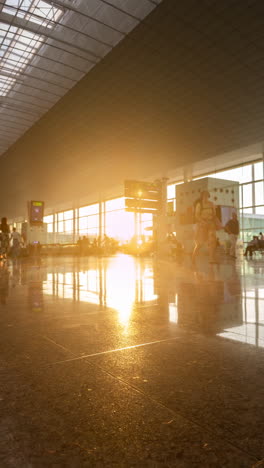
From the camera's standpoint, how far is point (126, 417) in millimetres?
1066

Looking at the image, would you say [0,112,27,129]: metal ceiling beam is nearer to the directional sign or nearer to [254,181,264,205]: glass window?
the directional sign

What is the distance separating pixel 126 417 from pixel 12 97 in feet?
67.7

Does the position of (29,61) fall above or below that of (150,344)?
above

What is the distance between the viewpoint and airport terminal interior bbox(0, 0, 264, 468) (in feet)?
3.39

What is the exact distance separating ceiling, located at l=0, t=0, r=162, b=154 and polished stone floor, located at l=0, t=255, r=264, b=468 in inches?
513

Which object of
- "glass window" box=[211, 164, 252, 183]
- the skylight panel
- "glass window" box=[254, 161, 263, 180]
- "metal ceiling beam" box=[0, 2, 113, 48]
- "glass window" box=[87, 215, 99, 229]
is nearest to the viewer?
the skylight panel

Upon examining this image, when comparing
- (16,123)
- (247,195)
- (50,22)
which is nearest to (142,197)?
(247,195)

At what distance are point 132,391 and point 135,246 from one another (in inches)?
1061

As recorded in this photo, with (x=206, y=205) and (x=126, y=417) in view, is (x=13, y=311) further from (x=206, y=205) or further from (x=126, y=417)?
(x=206, y=205)

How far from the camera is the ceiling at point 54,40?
1198 centimetres

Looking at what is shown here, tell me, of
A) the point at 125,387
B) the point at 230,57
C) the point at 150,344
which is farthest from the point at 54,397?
the point at 230,57

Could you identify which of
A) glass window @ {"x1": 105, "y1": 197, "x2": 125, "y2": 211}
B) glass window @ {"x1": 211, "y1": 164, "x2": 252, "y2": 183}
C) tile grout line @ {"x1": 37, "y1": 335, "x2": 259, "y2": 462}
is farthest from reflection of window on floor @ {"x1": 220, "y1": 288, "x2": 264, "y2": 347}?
glass window @ {"x1": 105, "y1": 197, "x2": 125, "y2": 211}

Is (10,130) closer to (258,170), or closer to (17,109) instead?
(17,109)

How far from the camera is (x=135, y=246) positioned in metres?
28.2
